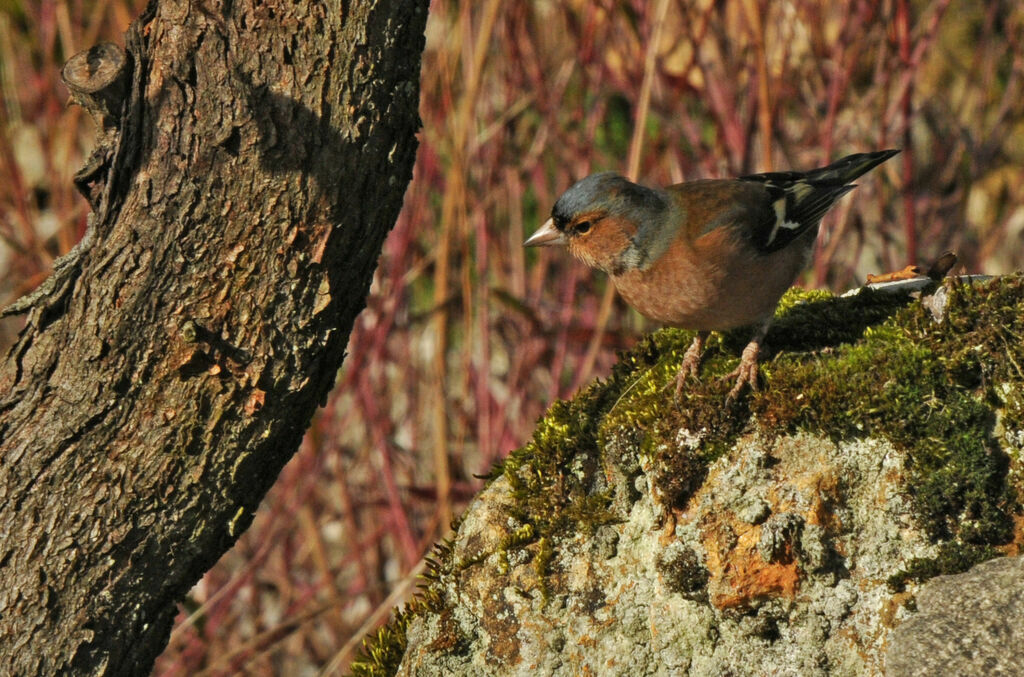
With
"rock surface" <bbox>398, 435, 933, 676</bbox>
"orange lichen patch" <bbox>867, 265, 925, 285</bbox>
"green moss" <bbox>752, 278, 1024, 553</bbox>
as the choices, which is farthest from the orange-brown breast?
"rock surface" <bbox>398, 435, 933, 676</bbox>

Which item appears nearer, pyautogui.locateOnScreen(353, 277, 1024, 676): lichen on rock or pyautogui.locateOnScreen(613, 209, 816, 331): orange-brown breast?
pyautogui.locateOnScreen(353, 277, 1024, 676): lichen on rock

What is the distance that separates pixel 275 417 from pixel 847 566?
1.49 meters

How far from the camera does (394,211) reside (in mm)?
2945

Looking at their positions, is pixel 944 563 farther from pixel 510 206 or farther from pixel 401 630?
pixel 510 206

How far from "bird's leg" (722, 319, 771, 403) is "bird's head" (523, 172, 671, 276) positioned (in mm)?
640

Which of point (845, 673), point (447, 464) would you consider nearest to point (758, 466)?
point (845, 673)

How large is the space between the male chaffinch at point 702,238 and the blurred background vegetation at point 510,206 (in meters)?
0.60

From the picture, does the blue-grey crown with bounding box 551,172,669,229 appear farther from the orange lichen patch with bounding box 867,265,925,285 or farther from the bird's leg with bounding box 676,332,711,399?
the orange lichen patch with bounding box 867,265,925,285

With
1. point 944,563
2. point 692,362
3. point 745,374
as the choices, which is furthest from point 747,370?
point 944,563

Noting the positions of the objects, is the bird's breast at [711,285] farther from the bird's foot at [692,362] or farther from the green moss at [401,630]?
the green moss at [401,630]

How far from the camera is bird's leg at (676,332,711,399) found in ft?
9.84

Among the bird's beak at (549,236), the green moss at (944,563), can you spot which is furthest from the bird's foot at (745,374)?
the bird's beak at (549,236)

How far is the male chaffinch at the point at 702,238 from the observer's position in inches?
131

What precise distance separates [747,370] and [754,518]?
18.0 inches
